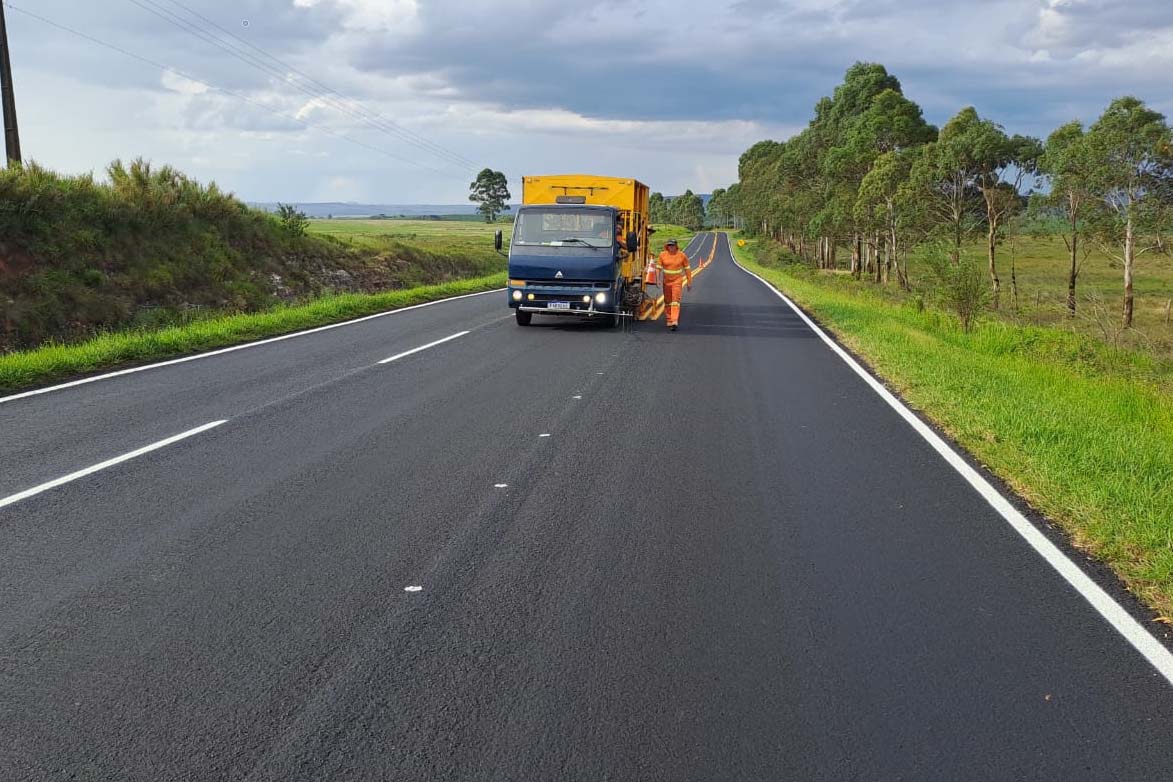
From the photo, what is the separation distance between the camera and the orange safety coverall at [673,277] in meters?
17.4

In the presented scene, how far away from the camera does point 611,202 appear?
19172 mm

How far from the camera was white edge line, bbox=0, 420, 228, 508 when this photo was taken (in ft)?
20.3

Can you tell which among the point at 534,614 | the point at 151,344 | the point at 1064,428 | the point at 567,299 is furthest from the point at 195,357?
the point at 1064,428

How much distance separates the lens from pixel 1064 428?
26.8ft

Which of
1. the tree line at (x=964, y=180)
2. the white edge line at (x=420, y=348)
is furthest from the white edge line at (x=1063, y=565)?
the tree line at (x=964, y=180)

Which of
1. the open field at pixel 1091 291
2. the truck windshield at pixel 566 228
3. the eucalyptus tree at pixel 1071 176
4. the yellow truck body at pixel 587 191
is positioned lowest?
the open field at pixel 1091 291

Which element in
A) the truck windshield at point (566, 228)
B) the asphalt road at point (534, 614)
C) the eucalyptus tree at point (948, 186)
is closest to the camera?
the asphalt road at point (534, 614)

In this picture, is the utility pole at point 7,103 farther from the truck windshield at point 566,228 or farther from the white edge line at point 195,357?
the truck windshield at point 566,228

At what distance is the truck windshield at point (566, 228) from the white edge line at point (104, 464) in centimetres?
987

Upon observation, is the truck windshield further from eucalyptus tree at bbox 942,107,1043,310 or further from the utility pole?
eucalyptus tree at bbox 942,107,1043,310

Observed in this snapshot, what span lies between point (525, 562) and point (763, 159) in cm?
10739

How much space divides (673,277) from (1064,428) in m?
9.85

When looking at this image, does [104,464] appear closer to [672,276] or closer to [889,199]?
[672,276]

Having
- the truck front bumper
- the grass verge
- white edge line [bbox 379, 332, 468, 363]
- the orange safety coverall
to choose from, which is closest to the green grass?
the orange safety coverall
